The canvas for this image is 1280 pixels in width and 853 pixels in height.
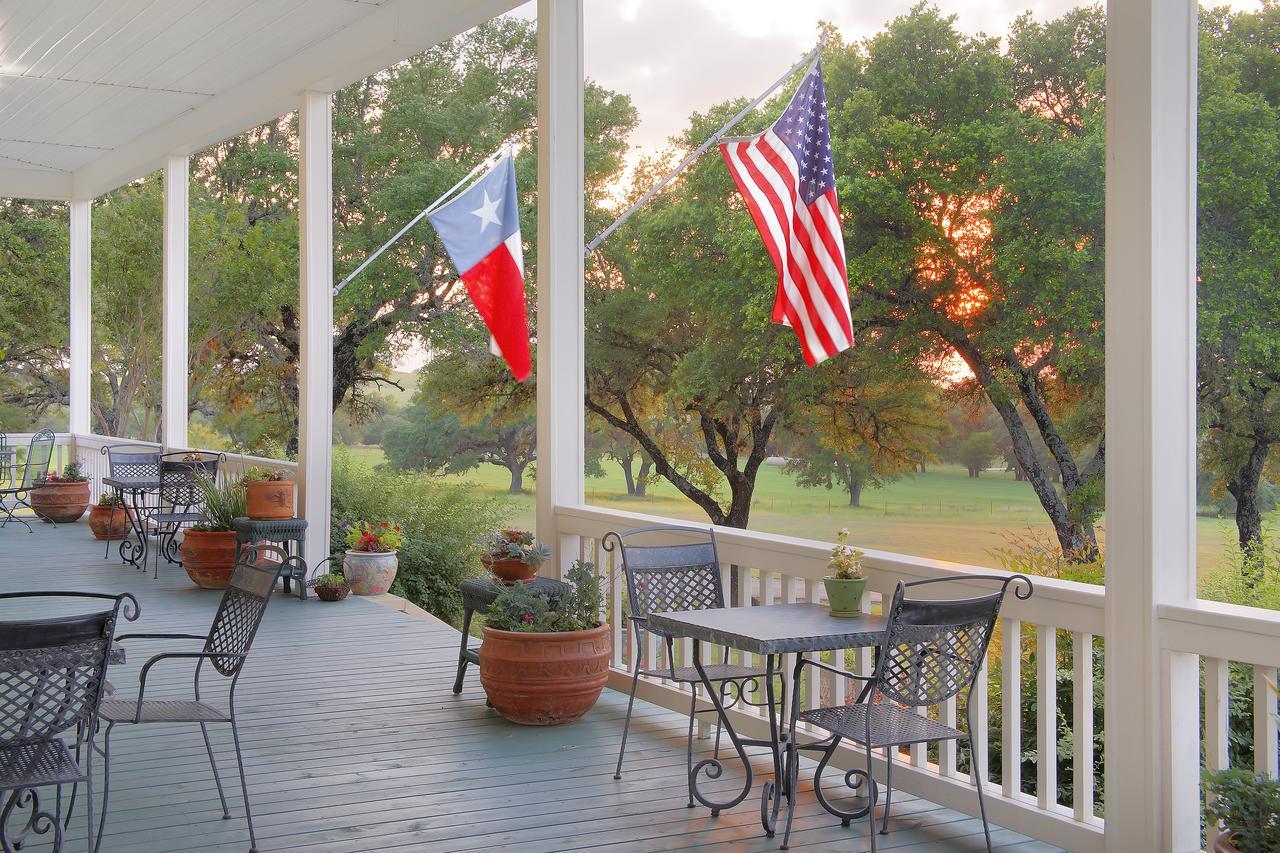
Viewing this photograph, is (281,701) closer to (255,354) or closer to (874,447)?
(874,447)

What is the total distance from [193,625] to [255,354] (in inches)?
489

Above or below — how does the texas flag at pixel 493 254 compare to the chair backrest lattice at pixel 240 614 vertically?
above

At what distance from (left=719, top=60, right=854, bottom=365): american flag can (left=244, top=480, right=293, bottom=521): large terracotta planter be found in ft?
15.0

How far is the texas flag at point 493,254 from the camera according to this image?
5.85 metres

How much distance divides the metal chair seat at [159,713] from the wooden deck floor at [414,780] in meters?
0.37

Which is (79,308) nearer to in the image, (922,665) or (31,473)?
(31,473)

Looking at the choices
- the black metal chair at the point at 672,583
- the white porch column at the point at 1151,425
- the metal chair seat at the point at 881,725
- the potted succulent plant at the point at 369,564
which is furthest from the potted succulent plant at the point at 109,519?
the white porch column at the point at 1151,425

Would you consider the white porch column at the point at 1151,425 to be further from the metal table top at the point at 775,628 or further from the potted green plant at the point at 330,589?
the potted green plant at the point at 330,589

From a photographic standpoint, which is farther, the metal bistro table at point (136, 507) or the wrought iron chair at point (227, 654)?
the metal bistro table at point (136, 507)

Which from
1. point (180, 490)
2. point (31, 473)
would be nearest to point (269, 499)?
point (180, 490)

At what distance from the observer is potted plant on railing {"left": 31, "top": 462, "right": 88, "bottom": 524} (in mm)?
12414

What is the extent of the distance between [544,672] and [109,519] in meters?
7.24

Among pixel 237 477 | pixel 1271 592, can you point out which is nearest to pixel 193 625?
pixel 237 477

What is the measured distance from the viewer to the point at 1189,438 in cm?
327
